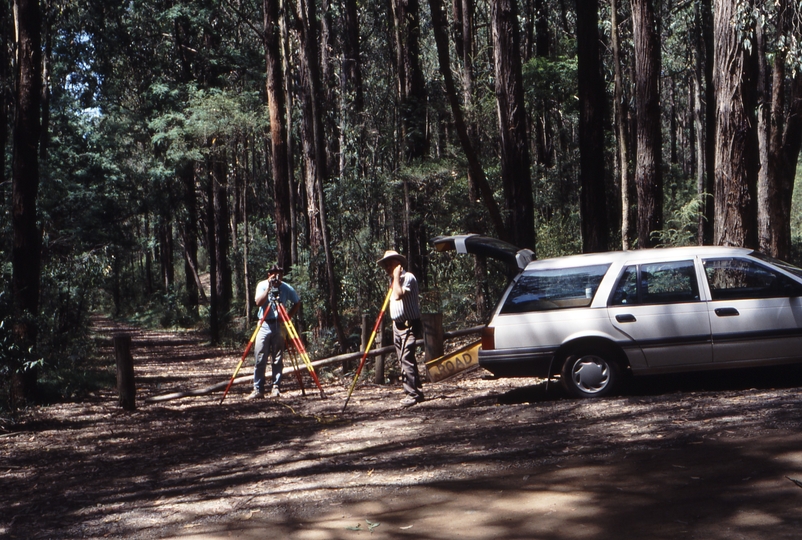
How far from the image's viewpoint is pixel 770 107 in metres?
21.4

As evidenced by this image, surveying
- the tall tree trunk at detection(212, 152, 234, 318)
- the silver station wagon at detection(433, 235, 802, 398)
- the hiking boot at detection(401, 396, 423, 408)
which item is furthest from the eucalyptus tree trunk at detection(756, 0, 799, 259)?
the tall tree trunk at detection(212, 152, 234, 318)

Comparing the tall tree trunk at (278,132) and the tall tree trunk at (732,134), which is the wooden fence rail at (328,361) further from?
the tall tree trunk at (278,132)

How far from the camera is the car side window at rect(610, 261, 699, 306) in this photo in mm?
9461

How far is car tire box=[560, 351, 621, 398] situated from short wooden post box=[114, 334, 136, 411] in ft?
20.9

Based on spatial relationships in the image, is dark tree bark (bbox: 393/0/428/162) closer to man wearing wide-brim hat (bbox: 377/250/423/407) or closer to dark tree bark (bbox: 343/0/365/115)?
dark tree bark (bbox: 343/0/365/115)

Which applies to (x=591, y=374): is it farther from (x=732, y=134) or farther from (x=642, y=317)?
(x=732, y=134)

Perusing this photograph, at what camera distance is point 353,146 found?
Result: 21.7m

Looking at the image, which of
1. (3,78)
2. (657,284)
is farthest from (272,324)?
(3,78)

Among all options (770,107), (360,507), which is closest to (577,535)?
(360,507)

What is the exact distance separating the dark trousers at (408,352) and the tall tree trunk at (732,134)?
15.5ft

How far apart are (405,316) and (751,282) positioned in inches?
163

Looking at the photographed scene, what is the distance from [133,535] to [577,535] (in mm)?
3073

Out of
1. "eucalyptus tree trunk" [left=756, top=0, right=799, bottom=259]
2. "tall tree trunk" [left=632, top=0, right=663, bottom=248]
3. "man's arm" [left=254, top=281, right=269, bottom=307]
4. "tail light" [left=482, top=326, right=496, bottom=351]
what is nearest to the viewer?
"tail light" [left=482, top=326, right=496, bottom=351]

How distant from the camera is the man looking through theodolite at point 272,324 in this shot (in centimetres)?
1266
